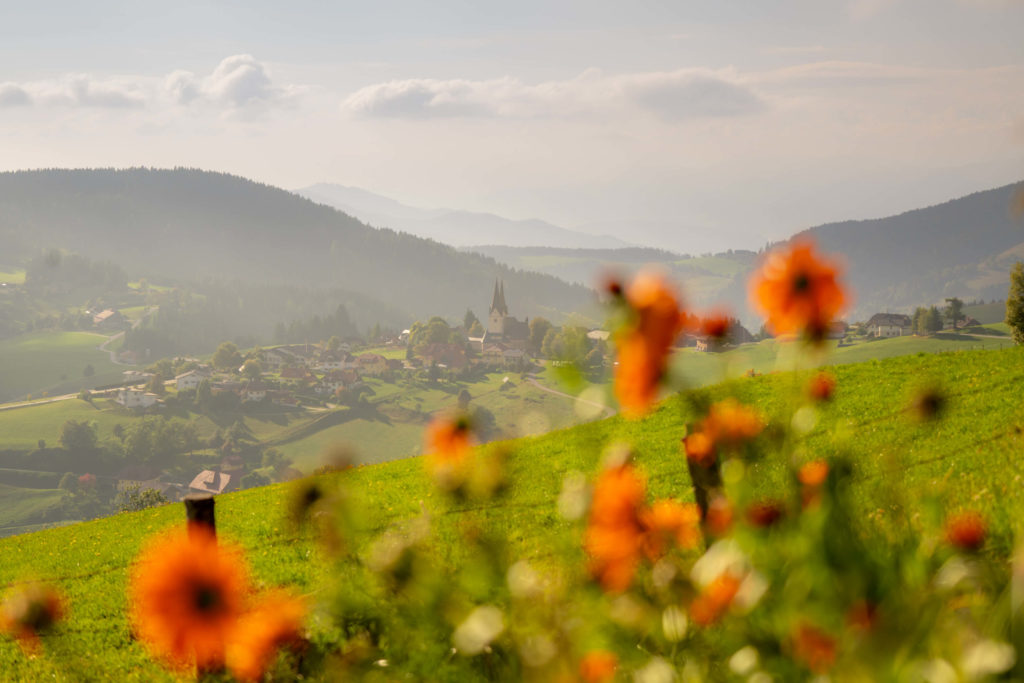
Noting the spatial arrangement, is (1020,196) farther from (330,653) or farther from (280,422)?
(280,422)

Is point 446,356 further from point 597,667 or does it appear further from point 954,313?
point 597,667

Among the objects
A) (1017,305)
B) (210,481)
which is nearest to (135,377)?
(210,481)

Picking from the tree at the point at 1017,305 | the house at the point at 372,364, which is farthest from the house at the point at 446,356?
the tree at the point at 1017,305

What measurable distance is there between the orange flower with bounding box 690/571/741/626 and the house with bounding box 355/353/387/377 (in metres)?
178

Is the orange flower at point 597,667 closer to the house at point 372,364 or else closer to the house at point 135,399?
the house at point 135,399

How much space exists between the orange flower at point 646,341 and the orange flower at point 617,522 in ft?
1.20

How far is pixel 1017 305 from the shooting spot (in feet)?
109

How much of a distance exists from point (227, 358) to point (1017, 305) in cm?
17909

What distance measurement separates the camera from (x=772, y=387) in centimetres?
1719

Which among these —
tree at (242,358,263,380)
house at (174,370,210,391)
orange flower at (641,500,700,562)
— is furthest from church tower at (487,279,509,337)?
orange flower at (641,500,700,562)

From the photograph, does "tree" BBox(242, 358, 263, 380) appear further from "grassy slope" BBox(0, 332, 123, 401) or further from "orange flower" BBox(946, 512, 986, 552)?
"orange flower" BBox(946, 512, 986, 552)

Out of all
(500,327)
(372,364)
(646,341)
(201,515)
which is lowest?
(372,364)

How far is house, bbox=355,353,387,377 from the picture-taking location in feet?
588

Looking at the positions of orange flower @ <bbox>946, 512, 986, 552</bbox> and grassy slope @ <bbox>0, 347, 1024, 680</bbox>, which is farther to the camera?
grassy slope @ <bbox>0, 347, 1024, 680</bbox>
